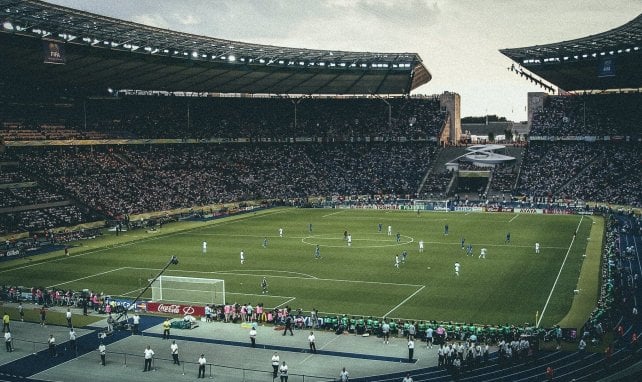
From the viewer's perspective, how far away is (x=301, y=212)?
84.8 metres

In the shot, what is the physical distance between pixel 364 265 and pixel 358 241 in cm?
1123

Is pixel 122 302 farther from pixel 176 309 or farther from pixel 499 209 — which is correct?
pixel 499 209

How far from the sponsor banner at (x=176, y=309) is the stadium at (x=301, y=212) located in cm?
13

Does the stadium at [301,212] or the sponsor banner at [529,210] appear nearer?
the stadium at [301,212]

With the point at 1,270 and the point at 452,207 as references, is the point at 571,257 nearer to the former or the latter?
the point at 452,207

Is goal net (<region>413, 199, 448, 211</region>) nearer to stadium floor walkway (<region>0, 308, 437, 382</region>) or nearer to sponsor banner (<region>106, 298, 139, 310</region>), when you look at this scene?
sponsor banner (<region>106, 298, 139, 310</region>)

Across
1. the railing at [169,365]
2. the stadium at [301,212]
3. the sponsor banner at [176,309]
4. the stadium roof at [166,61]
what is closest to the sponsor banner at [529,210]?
the stadium at [301,212]

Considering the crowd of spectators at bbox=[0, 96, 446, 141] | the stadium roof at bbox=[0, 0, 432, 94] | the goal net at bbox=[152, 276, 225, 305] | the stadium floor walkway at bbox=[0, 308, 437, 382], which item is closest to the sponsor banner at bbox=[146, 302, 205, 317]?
the goal net at bbox=[152, 276, 225, 305]

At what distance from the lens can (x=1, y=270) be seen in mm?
51344

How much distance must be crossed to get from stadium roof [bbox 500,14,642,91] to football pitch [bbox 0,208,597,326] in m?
20.5

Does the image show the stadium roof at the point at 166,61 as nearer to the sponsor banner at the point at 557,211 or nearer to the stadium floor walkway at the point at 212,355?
the sponsor banner at the point at 557,211

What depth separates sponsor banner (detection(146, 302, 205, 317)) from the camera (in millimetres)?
36250

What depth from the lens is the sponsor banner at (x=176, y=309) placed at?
36.2m

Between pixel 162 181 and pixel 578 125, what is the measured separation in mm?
62753
